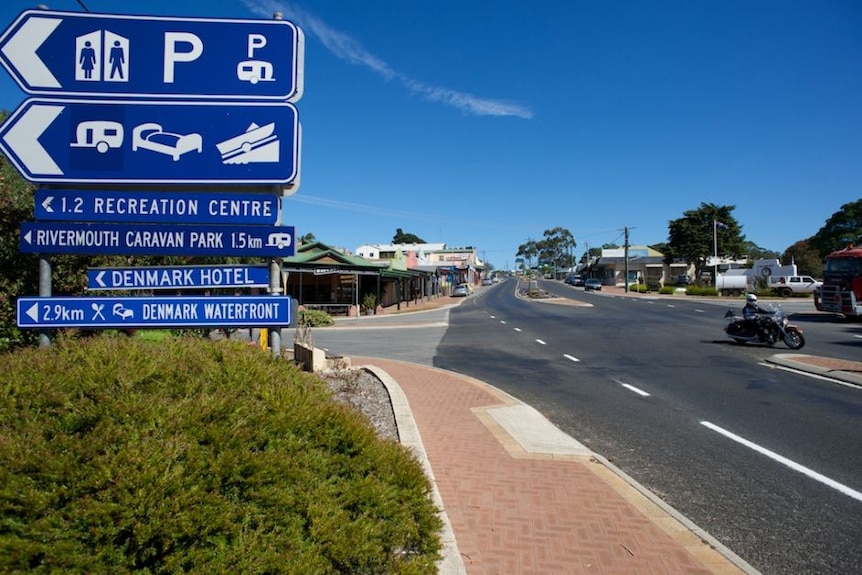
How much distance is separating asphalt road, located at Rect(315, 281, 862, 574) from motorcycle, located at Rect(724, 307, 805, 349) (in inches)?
18.7

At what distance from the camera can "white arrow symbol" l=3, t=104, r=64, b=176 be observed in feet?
16.9

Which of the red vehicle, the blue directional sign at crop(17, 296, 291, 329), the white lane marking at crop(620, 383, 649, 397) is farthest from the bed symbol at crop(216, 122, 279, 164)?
the red vehicle

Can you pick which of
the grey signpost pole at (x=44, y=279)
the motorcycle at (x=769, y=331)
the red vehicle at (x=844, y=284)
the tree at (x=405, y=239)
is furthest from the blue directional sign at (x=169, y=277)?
the tree at (x=405, y=239)

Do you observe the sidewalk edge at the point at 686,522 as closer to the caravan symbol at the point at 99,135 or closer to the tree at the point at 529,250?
the caravan symbol at the point at 99,135

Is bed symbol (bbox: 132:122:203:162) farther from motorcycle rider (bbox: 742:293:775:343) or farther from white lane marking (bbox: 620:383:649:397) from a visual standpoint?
motorcycle rider (bbox: 742:293:775:343)

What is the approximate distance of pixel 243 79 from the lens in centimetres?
550

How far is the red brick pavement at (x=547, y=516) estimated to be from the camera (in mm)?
3598

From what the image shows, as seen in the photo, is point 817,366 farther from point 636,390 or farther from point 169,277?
point 169,277

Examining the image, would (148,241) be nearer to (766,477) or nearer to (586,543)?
(586,543)

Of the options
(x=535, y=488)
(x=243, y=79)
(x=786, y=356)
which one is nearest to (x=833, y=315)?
(x=786, y=356)

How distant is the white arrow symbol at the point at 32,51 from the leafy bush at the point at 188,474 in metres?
3.33

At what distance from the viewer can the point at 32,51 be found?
5.25m

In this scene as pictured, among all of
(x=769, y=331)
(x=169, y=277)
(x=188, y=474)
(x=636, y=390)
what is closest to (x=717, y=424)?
(x=636, y=390)

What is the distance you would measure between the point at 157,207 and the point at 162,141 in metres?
0.76
